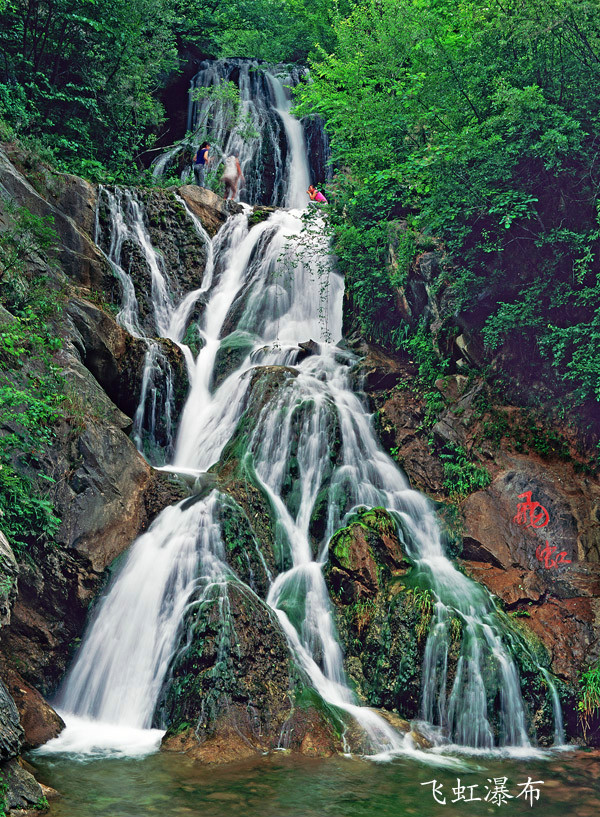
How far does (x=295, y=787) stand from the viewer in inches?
257

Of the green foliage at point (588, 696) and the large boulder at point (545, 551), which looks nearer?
the green foliage at point (588, 696)

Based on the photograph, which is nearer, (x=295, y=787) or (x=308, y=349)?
(x=295, y=787)

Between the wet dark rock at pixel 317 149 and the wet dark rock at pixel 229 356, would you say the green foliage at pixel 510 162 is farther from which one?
the wet dark rock at pixel 317 149

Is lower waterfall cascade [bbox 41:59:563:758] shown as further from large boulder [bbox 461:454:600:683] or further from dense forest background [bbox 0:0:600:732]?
dense forest background [bbox 0:0:600:732]

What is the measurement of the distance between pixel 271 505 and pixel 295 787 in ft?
16.8

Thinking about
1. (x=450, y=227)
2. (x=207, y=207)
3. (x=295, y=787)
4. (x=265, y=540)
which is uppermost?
(x=207, y=207)

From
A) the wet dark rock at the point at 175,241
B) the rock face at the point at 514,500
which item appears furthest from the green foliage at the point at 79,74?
the rock face at the point at 514,500

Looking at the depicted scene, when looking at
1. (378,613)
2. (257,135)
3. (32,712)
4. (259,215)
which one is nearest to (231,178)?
(257,135)

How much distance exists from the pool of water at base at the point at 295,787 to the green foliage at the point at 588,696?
130cm

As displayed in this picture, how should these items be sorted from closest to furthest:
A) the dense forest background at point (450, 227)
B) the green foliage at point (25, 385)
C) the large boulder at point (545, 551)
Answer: the green foliage at point (25, 385), the large boulder at point (545, 551), the dense forest background at point (450, 227)

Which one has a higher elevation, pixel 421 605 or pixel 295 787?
pixel 421 605

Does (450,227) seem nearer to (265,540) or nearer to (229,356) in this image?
(229,356)

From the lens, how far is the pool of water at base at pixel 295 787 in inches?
235

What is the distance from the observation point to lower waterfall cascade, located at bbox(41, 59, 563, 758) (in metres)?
8.57
